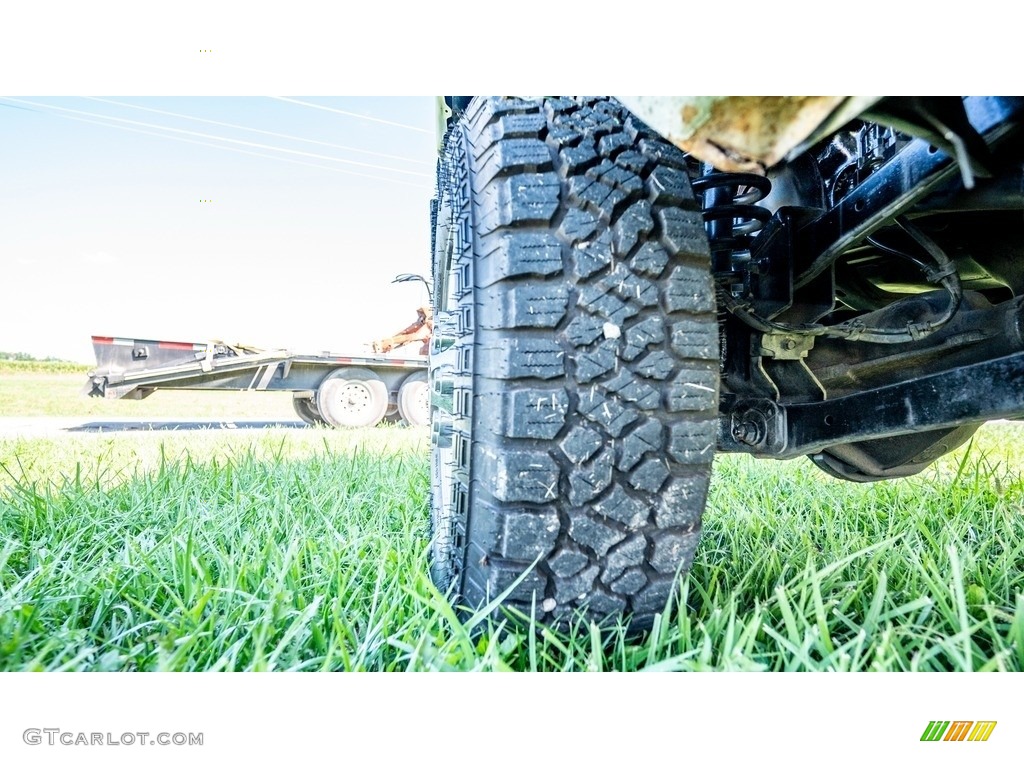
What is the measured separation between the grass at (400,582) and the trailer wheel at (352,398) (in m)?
2.93

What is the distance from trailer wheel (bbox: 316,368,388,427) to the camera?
479 centimetres

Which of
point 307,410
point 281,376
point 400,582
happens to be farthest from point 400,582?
point 307,410

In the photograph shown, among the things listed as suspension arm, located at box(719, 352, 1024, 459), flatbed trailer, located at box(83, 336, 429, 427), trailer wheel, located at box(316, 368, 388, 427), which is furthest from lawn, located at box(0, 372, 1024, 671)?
trailer wheel, located at box(316, 368, 388, 427)

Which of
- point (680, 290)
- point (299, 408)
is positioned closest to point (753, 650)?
point (680, 290)

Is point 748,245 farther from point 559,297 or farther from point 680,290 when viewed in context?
point 559,297

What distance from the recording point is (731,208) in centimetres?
85

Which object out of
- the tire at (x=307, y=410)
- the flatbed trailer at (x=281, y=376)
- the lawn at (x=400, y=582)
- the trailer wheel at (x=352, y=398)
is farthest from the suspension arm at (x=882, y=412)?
the tire at (x=307, y=410)

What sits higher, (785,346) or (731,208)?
(731,208)

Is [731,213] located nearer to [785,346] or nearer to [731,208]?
[731,208]

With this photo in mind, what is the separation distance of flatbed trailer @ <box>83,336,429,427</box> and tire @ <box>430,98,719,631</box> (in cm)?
400

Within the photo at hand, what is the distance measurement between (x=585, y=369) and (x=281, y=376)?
4.43 metres
